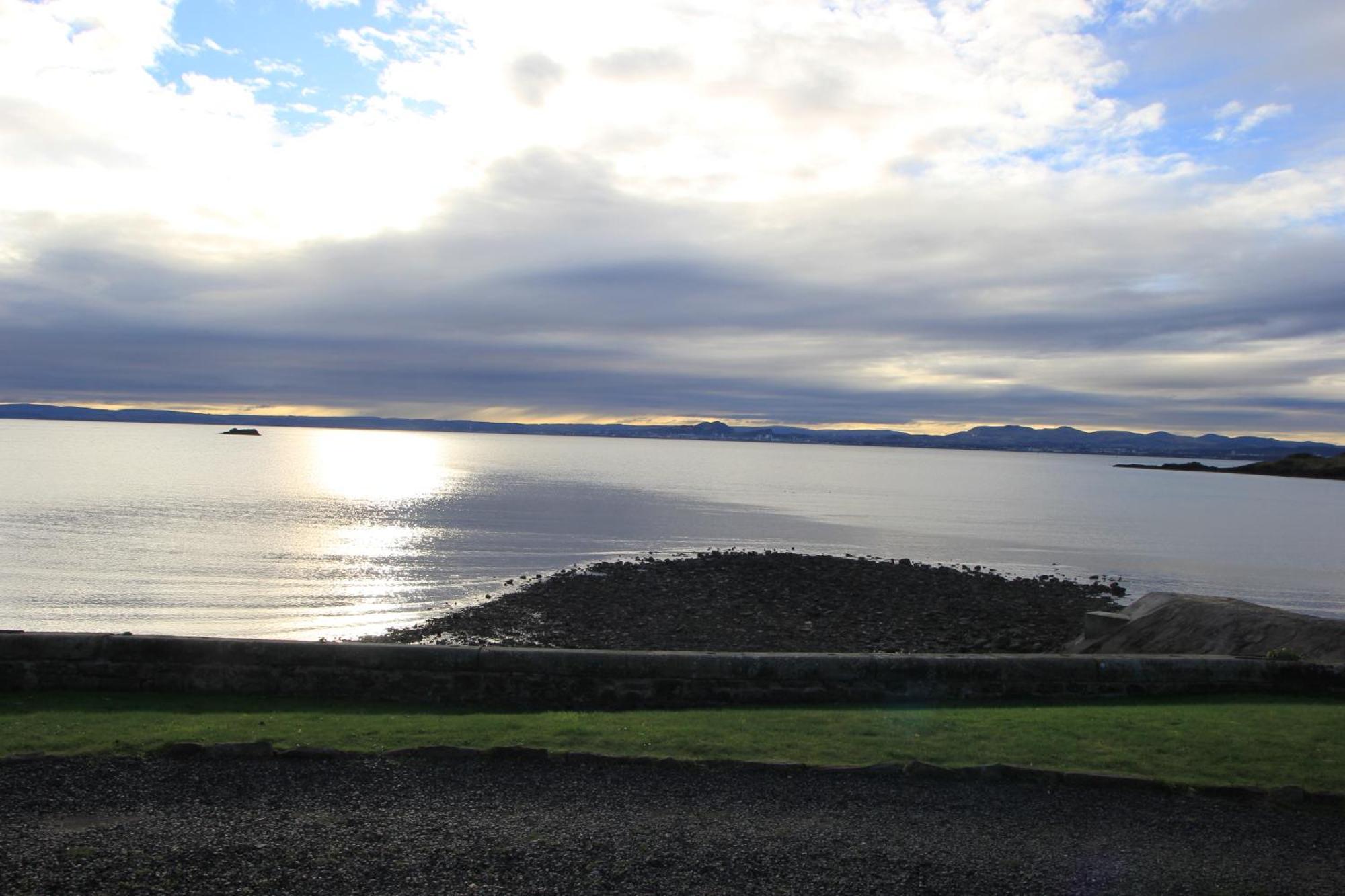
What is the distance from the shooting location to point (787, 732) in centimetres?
950

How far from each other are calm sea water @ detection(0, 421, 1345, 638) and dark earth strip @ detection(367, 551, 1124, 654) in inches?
126

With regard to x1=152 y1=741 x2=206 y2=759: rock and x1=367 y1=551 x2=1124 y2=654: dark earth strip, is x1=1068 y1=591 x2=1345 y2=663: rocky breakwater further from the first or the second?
x1=152 y1=741 x2=206 y2=759: rock

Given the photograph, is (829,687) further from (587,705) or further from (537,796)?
(537,796)

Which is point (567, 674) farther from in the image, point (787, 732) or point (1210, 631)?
point (1210, 631)

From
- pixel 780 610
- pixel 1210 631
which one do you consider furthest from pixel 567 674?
pixel 780 610

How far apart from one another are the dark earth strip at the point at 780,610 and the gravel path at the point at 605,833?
Result: 11778 mm

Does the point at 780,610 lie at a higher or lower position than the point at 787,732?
lower

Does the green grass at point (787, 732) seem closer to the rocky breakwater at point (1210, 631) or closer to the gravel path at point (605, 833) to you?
the gravel path at point (605, 833)

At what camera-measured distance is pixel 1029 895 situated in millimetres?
6059

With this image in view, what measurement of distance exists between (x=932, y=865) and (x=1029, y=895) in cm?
66

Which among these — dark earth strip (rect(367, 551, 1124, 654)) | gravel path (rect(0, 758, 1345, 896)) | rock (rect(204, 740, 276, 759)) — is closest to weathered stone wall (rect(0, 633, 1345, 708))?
rock (rect(204, 740, 276, 759))

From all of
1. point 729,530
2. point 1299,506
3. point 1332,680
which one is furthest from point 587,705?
point 1299,506

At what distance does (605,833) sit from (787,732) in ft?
10.5

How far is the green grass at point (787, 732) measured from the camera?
8.48 m
